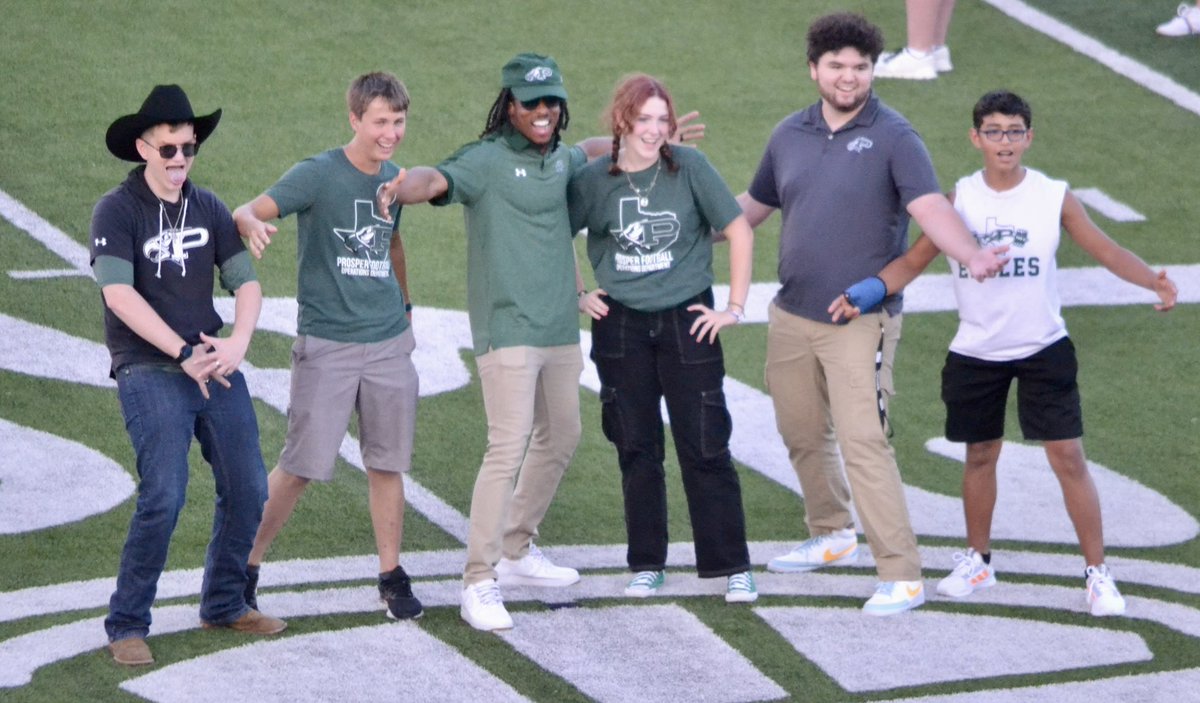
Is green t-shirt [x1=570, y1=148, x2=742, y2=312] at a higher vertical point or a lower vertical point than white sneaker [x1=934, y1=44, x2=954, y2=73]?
lower

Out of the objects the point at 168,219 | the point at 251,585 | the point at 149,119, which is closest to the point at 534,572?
the point at 251,585

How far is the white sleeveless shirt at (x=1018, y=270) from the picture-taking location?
6027 mm

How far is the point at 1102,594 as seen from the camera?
19.9 ft

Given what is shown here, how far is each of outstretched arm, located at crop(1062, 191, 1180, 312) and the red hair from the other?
137 cm

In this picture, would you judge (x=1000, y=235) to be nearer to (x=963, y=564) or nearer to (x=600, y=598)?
(x=963, y=564)

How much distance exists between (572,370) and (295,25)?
22.2 feet

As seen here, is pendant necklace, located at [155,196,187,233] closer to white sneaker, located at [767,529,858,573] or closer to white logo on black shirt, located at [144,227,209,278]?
white logo on black shirt, located at [144,227,209,278]

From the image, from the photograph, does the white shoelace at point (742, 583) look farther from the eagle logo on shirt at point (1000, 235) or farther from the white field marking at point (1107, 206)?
the white field marking at point (1107, 206)

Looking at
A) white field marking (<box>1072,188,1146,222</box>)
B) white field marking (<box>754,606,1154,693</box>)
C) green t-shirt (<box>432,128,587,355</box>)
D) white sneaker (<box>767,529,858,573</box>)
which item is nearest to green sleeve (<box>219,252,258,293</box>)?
Answer: green t-shirt (<box>432,128,587,355</box>)

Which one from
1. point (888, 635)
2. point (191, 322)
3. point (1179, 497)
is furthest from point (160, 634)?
point (1179, 497)

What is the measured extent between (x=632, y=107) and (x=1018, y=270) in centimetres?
144

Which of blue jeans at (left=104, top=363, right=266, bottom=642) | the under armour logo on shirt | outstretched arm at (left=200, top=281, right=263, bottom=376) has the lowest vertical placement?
blue jeans at (left=104, top=363, right=266, bottom=642)

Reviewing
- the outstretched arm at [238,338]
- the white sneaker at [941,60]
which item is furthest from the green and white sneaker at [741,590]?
the white sneaker at [941,60]

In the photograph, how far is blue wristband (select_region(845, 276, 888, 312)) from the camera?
5930 millimetres
